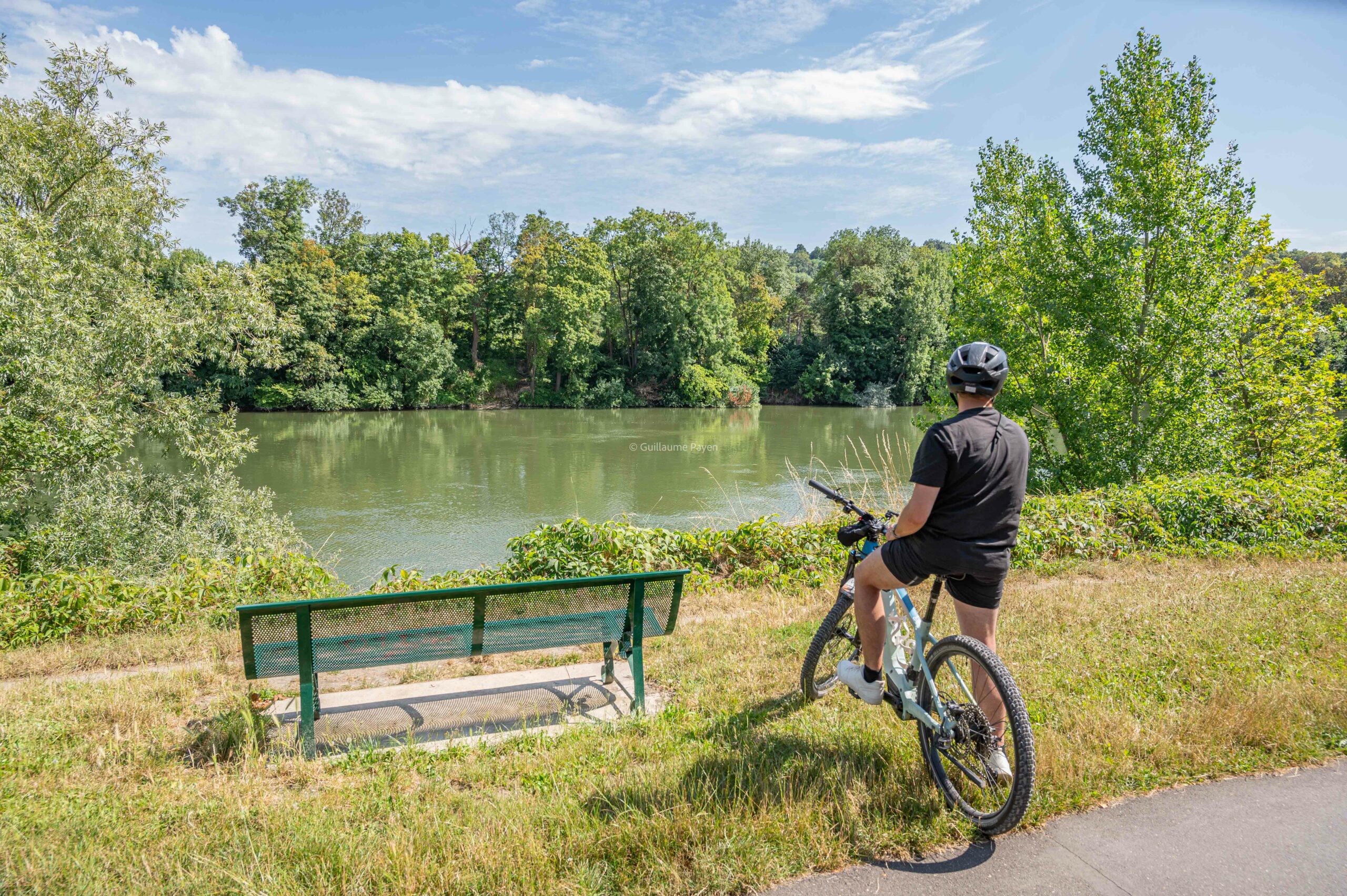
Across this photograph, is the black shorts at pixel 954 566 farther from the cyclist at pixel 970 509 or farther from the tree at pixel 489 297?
the tree at pixel 489 297

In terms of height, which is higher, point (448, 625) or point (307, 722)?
point (448, 625)

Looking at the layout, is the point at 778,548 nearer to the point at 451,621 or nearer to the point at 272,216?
the point at 451,621

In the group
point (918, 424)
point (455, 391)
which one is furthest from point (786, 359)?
point (918, 424)

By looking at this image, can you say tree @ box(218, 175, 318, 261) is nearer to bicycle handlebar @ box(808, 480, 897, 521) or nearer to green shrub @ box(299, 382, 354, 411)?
green shrub @ box(299, 382, 354, 411)

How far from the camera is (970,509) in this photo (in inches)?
104

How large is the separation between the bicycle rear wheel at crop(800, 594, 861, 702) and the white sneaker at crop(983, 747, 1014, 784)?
815 mm

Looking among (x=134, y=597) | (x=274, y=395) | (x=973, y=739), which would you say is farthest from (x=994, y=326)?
(x=274, y=395)

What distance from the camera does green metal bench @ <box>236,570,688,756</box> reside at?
126 inches

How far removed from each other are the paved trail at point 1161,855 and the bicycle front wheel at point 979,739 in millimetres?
160

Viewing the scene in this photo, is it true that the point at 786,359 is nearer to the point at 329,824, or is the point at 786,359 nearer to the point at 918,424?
the point at 918,424

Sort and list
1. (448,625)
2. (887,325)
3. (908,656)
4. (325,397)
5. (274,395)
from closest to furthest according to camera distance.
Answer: (908,656) < (448,625) < (274,395) < (325,397) < (887,325)

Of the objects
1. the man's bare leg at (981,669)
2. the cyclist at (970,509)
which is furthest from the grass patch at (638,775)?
the cyclist at (970,509)

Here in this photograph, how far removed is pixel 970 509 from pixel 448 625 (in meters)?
2.29

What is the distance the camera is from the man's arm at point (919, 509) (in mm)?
2617
